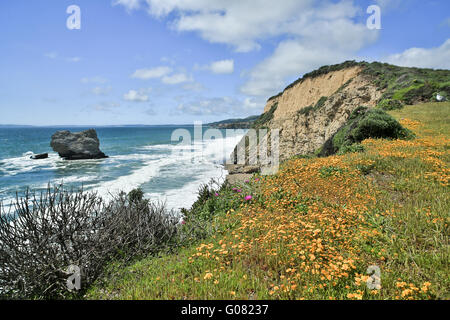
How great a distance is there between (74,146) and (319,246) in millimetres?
48643

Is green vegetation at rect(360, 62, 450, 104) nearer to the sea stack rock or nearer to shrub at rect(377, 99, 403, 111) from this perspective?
shrub at rect(377, 99, 403, 111)

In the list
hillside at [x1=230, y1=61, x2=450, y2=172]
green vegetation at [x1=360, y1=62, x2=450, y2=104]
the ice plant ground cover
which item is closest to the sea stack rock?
→ hillside at [x1=230, y1=61, x2=450, y2=172]

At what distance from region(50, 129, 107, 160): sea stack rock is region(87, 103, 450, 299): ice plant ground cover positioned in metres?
42.9

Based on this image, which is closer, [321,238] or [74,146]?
[321,238]

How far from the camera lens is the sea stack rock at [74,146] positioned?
41.7 metres

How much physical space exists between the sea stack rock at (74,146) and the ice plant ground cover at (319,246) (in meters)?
42.9

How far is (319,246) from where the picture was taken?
3.90m

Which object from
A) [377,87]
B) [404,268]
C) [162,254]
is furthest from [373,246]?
[377,87]

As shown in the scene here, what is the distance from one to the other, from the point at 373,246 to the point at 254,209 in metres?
2.99

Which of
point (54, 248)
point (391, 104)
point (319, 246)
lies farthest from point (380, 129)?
point (54, 248)

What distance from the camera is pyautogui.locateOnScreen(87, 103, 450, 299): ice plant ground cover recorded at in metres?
3.26

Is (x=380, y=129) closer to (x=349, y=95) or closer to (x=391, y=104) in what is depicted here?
(x=391, y=104)

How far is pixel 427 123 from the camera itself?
606 inches
